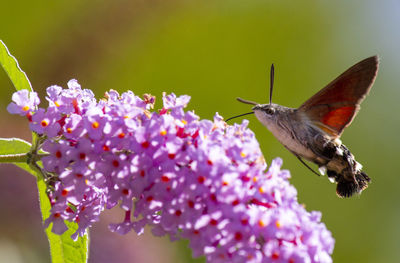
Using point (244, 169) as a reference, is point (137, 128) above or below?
above

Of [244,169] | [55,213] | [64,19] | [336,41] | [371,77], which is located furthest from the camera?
[336,41]

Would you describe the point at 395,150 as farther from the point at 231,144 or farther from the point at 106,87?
the point at 231,144

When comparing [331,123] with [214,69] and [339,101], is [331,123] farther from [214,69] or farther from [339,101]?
[214,69]

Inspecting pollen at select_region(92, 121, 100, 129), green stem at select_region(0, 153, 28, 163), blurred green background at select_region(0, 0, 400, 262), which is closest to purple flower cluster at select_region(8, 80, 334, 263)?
pollen at select_region(92, 121, 100, 129)

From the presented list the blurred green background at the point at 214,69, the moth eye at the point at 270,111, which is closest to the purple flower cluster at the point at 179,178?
the moth eye at the point at 270,111

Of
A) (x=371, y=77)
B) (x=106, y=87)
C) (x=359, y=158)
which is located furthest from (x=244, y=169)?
(x=359, y=158)

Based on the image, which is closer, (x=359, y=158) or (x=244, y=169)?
(x=244, y=169)

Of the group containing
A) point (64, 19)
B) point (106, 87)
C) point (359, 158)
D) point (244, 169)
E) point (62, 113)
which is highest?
point (64, 19)
